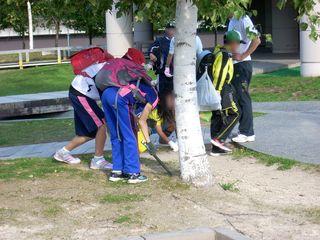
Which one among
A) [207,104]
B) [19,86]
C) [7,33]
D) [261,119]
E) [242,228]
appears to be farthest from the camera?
[7,33]

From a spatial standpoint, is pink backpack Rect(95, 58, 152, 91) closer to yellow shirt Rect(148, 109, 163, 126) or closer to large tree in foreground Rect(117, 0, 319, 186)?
large tree in foreground Rect(117, 0, 319, 186)

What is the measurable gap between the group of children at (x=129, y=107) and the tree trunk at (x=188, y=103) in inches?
18.9

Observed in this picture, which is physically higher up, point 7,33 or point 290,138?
point 7,33

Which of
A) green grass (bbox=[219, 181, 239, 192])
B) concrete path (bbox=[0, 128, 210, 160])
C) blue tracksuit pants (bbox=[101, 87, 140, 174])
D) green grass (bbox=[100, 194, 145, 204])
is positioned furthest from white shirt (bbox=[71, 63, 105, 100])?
green grass (bbox=[219, 181, 239, 192])

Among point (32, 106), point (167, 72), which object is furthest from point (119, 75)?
point (32, 106)

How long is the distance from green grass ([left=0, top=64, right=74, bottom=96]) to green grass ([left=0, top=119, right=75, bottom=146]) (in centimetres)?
589

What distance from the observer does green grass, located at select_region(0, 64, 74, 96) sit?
1958 centimetres

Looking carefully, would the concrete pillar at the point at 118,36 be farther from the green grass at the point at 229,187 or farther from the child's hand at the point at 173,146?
the green grass at the point at 229,187

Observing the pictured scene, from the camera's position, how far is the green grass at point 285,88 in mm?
14125

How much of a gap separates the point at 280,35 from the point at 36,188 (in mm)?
23480

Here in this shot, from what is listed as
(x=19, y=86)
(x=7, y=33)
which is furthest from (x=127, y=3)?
(x=7, y=33)

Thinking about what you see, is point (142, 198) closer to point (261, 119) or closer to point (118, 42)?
point (261, 119)

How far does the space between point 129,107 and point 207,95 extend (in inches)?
49.5

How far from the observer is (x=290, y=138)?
29.1 ft
